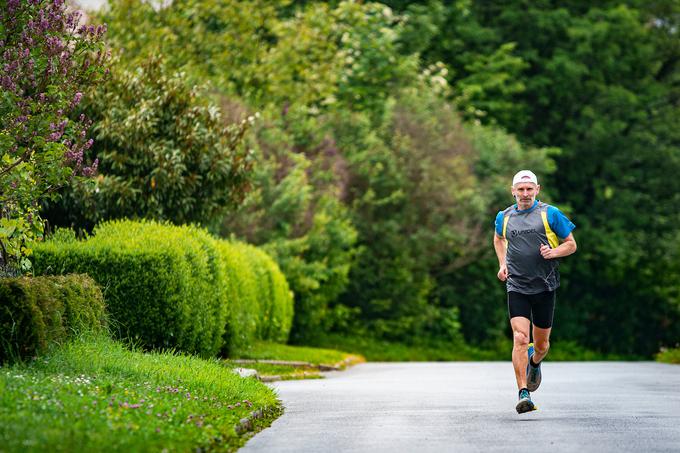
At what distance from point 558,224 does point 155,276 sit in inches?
298

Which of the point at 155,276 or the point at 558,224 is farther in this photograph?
the point at 155,276

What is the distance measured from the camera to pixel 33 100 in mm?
16766

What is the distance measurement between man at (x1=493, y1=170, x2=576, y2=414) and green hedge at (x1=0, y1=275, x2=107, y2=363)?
4569 millimetres

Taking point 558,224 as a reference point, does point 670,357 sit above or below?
below

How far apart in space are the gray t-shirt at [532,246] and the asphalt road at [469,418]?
4.28ft

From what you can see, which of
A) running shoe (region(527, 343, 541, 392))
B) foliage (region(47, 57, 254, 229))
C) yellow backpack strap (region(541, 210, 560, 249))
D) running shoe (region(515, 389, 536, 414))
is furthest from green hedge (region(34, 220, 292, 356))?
yellow backpack strap (region(541, 210, 560, 249))

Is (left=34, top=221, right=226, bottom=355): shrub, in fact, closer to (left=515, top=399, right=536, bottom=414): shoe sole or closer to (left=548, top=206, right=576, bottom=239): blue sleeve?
(left=548, top=206, right=576, bottom=239): blue sleeve

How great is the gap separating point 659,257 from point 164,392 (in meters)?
38.3

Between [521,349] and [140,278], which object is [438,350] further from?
[521,349]

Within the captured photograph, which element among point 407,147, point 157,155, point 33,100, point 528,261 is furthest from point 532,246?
point 407,147

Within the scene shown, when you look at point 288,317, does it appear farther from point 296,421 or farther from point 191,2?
point 296,421

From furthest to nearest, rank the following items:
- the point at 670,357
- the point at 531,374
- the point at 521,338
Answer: the point at 670,357
the point at 531,374
the point at 521,338

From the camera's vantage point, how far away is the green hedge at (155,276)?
1956cm

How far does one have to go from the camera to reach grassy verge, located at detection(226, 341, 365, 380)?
914 inches
